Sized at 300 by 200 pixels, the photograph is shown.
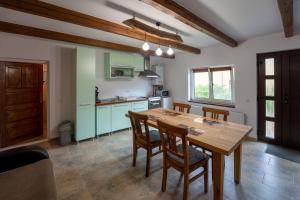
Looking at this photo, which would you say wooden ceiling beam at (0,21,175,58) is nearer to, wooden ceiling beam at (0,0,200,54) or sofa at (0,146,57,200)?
wooden ceiling beam at (0,0,200,54)

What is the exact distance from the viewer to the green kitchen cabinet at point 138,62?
16.3 feet

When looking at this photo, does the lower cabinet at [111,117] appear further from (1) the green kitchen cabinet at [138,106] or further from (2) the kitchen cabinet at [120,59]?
(2) the kitchen cabinet at [120,59]

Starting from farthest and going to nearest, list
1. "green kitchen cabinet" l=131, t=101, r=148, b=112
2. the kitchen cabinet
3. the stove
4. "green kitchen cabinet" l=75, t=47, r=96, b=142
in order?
the stove < "green kitchen cabinet" l=131, t=101, r=148, b=112 < the kitchen cabinet < "green kitchen cabinet" l=75, t=47, r=96, b=142

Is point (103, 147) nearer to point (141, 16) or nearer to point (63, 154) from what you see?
point (63, 154)

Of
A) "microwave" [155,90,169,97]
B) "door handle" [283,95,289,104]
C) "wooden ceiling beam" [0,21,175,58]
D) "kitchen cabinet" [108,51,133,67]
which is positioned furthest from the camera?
"microwave" [155,90,169,97]

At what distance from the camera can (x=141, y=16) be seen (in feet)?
8.25

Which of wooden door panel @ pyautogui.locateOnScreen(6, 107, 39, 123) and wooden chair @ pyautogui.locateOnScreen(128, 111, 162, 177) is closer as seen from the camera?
wooden chair @ pyautogui.locateOnScreen(128, 111, 162, 177)

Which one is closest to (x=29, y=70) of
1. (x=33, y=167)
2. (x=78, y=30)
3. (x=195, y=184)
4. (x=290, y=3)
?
(x=78, y=30)

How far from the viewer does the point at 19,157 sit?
168cm

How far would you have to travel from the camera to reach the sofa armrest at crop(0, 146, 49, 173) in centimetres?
163


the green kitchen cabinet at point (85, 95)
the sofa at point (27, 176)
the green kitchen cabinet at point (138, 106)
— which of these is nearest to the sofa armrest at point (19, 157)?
the sofa at point (27, 176)

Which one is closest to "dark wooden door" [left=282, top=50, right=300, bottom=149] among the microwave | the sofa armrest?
the microwave

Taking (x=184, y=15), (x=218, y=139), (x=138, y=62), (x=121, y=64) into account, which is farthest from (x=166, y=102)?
(x=218, y=139)

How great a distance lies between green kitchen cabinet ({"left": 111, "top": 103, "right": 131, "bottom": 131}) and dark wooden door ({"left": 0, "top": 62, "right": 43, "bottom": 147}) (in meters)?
1.92
